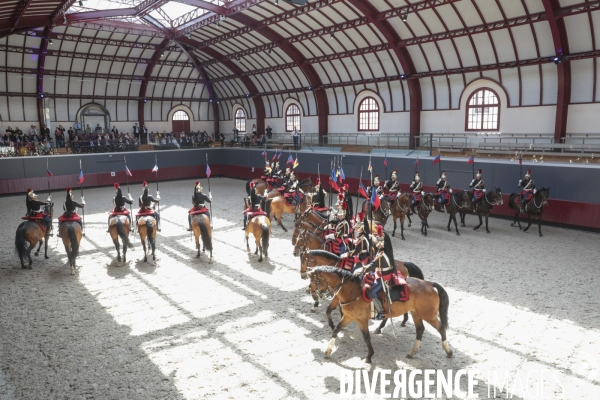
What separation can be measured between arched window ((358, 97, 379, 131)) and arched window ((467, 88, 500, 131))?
7.07 metres

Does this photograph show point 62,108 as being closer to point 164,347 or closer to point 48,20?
point 48,20

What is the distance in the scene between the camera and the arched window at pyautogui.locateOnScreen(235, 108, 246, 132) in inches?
1679

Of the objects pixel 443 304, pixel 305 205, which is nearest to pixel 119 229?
pixel 305 205

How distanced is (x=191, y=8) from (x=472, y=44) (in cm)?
1823

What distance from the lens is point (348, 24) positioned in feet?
82.2

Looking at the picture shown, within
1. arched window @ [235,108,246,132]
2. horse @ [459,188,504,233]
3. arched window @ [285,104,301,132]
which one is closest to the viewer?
horse @ [459,188,504,233]

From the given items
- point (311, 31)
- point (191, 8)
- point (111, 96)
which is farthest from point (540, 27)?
point (111, 96)

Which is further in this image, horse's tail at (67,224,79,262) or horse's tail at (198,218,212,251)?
horse's tail at (198,218,212,251)

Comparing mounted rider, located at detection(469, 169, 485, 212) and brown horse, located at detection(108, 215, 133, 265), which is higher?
mounted rider, located at detection(469, 169, 485, 212)

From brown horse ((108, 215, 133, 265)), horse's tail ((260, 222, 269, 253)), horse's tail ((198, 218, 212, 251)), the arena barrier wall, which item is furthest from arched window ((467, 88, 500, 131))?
brown horse ((108, 215, 133, 265))

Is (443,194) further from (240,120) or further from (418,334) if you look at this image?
(240,120)

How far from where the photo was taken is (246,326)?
8.59 meters

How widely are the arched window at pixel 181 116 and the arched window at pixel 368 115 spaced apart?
19588 mm

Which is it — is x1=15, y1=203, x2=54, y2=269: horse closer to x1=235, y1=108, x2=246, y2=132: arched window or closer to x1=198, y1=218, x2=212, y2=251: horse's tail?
x1=198, y1=218, x2=212, y2=251: horse's tail
